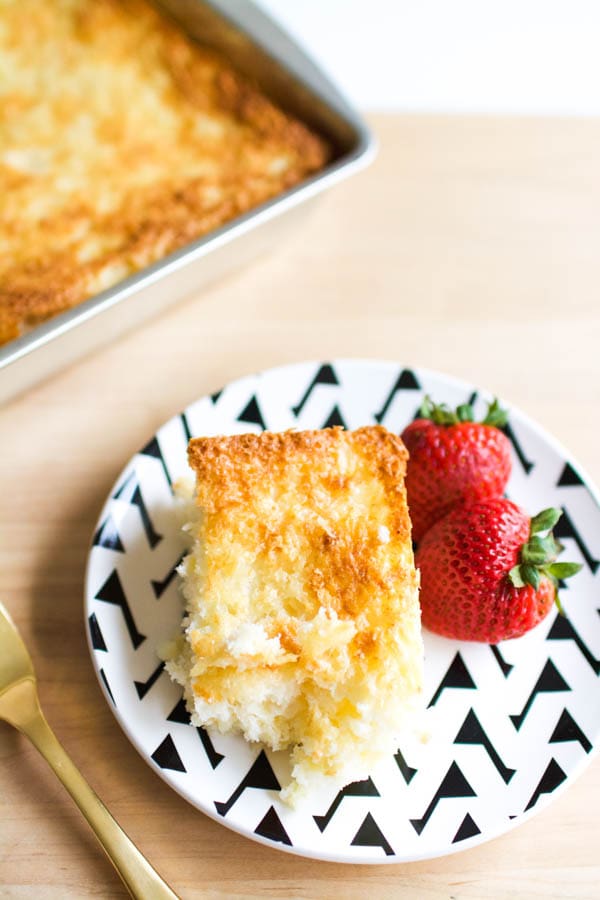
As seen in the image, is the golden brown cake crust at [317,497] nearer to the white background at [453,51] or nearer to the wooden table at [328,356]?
the wooden table at [328,356]

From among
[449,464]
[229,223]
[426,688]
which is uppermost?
[229,223]

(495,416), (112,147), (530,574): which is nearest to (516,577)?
(530,574)

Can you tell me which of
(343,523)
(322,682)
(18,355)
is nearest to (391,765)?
(322,682)

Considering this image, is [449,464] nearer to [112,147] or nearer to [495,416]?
[495,416]

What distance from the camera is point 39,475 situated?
154cm

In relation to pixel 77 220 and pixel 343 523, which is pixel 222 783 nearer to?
pixel 343 523

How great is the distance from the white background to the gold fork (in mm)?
1682

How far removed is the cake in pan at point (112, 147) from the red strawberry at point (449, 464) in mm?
601

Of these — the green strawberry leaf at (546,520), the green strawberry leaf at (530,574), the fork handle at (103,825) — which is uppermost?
the green strawberry leaf at (546,520)

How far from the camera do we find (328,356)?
173cm

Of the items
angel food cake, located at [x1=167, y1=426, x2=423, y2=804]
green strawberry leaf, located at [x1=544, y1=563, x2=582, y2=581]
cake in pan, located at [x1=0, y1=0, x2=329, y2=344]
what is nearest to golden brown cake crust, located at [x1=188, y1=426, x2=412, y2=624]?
angel food cake, located at [x1=167, y1=426, x2=423, y2=804]

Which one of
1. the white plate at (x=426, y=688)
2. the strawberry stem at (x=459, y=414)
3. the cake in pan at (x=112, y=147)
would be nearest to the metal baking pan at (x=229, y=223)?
the cake in pan at (x=112, y=147)

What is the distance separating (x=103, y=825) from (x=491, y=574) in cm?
61

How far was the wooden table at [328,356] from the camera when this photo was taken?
3.94ft
